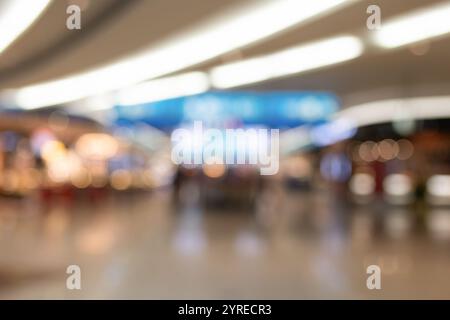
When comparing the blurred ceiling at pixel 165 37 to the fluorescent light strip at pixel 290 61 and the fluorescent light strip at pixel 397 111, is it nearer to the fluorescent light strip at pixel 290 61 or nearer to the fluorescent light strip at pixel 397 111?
the fluorescent light strip at pixel 290 61

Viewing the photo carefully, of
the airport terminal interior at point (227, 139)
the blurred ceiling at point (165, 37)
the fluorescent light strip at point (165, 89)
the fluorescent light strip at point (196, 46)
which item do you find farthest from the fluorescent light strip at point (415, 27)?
the fluorescent light strip at point (165, 89)

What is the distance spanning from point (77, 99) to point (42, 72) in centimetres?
335

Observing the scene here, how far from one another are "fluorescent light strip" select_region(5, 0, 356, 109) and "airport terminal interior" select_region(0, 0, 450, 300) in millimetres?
43

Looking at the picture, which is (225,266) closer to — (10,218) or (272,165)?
(272,165)

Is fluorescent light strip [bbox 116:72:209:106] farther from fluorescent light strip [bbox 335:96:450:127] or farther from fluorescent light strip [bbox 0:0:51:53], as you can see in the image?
fluorescent light strip [bbox 335:96:450:127]

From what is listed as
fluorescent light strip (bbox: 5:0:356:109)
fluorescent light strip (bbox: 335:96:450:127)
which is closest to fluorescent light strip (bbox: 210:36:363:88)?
fluorescent light strip (bbox: 5:0:356:109)

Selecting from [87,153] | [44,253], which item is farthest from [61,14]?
[87,153]

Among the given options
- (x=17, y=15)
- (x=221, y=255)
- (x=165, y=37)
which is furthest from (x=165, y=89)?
(x=221, y=255)

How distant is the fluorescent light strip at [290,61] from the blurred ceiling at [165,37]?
1.12 ft

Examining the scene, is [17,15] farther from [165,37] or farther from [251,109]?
[251,109]

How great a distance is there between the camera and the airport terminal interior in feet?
19.7

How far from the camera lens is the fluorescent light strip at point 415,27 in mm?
6734

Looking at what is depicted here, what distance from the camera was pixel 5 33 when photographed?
291 inches
